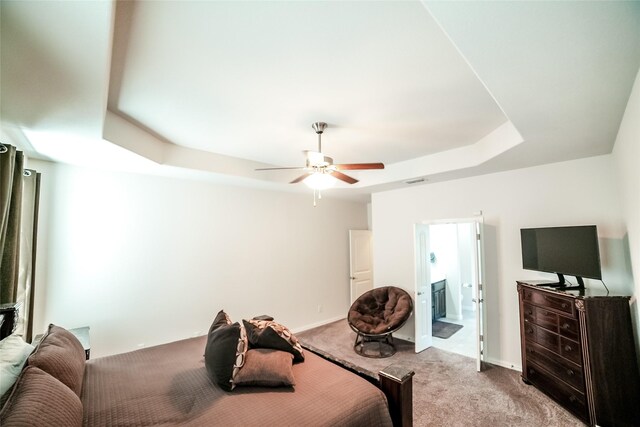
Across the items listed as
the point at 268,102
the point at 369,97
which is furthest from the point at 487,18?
the point at 268,102

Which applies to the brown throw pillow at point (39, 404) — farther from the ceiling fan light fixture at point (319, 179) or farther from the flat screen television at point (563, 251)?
the flat screen television at point (563, 251)

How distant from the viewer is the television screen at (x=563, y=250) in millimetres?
2576

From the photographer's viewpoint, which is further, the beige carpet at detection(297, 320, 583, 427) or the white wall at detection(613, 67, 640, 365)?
the beige carpet at detection(297, 320, 583, 427)

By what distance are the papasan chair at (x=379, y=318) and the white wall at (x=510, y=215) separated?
1.22 feet

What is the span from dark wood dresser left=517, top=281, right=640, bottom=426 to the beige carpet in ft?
0.79

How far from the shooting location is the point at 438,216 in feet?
14.1

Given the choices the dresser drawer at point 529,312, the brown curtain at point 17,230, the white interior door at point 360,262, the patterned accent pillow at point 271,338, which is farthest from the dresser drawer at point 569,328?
the brown curtain at point 17,230

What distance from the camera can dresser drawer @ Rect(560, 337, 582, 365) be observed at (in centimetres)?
242

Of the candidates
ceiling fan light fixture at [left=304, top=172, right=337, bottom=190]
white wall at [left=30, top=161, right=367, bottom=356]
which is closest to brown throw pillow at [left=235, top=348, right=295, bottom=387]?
ceiling fan light fixture at [left=304, top=172, right=337, bottom=190]

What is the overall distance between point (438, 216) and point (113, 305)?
15.2ft

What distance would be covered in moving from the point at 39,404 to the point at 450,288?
627 centimetres

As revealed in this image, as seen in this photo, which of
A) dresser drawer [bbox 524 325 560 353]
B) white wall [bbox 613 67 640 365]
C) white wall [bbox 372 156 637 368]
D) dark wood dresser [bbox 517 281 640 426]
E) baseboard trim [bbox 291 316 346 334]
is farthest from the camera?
baseboard trim [bbox 291 316 346 334]

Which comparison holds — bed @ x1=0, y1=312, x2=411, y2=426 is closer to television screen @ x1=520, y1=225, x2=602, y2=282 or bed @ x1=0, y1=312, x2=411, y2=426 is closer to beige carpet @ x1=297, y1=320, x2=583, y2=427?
beige carpet @ x1=297, y1=320, x2=583, y2=427

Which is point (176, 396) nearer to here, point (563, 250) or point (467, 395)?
A: point (467, 395)
